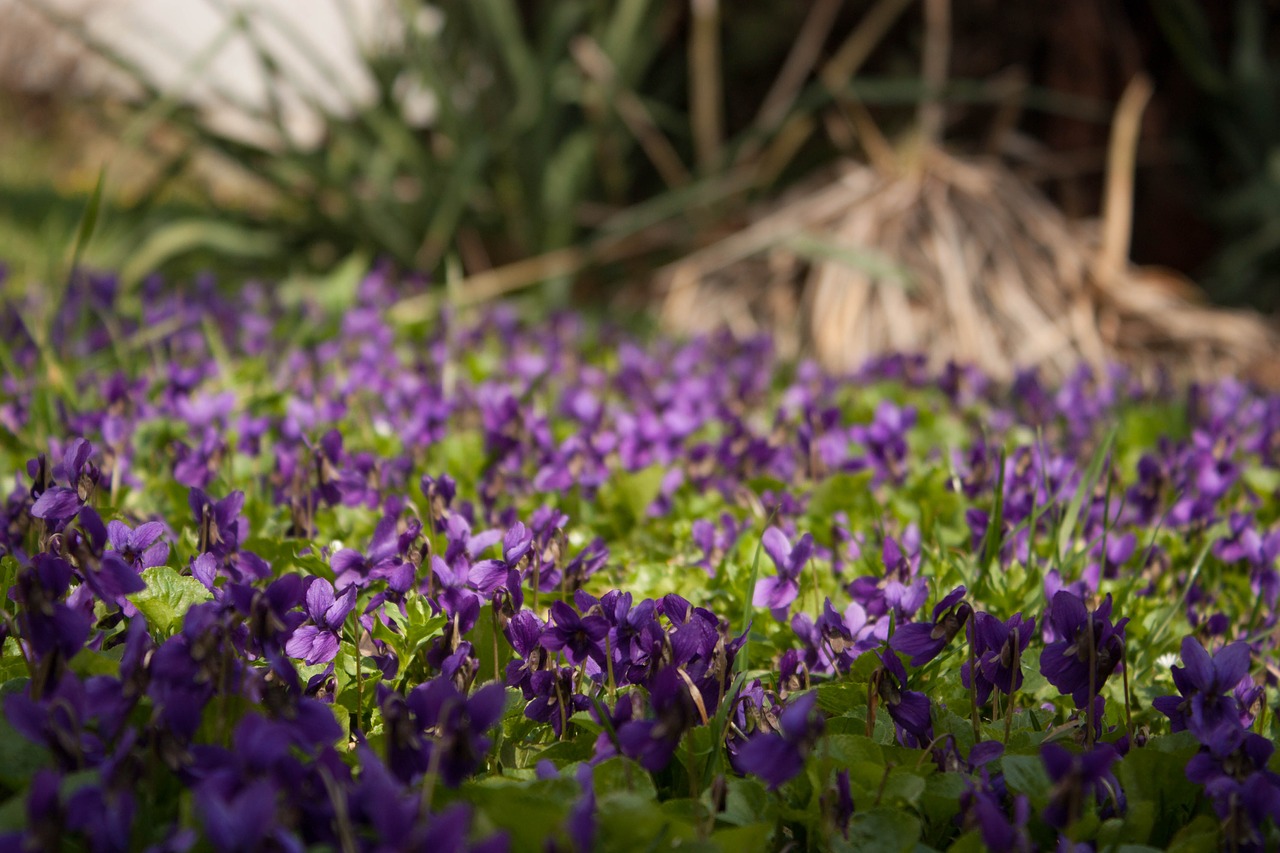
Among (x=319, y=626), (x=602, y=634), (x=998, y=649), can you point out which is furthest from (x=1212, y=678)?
(x=319, y=626)

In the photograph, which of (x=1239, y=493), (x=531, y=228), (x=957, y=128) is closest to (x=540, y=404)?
(x=1239, y=493)

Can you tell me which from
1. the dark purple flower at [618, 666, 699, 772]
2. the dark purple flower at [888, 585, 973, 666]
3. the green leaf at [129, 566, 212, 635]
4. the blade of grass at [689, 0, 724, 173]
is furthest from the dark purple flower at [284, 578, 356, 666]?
the blade of grass at [689, 0, 724, 173]

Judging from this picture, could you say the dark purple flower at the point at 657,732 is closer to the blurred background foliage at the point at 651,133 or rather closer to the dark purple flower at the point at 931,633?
the dark purple flower at the point at 931,633

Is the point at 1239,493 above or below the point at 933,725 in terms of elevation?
below

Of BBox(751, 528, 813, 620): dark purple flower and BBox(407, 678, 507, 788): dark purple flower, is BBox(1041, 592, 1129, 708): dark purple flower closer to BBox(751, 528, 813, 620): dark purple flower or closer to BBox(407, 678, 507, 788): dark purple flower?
BBox(751, 528, 813, 620): dark purple flower

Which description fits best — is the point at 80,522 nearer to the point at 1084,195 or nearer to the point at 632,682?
the point at 632,682
